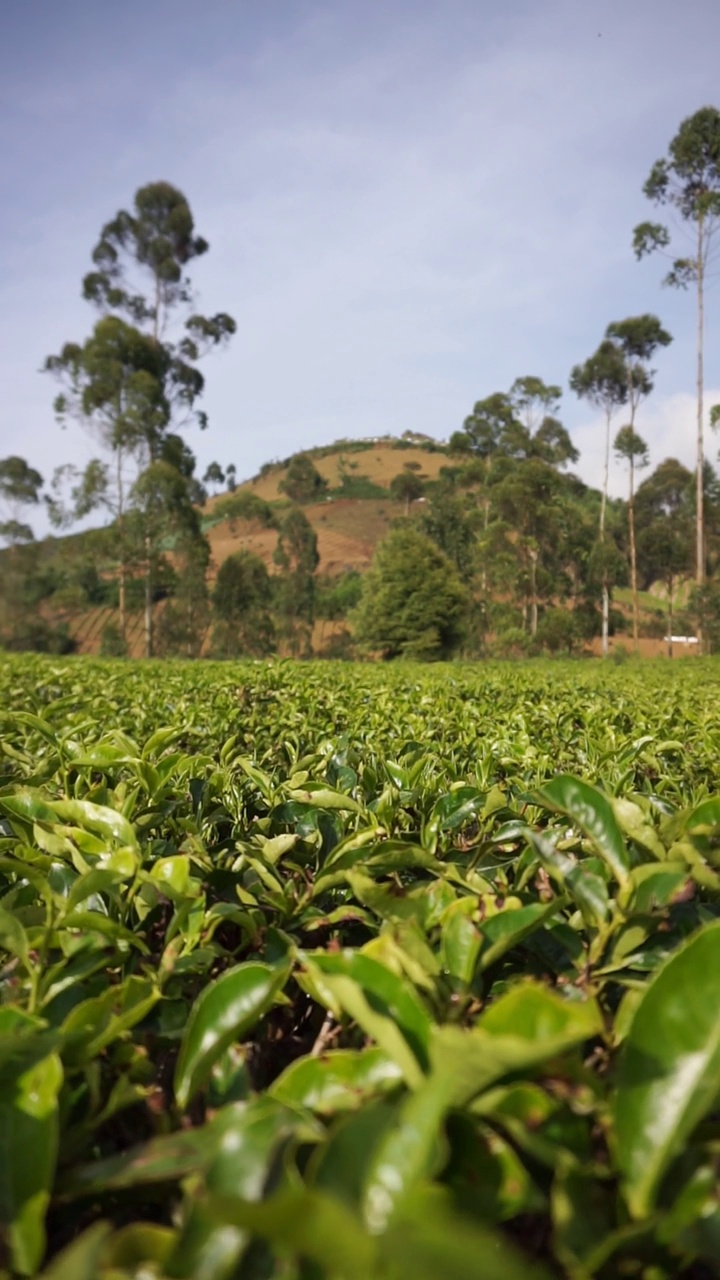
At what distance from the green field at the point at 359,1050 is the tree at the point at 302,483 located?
7851 cm

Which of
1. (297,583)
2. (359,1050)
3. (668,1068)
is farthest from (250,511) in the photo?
(668,1068)

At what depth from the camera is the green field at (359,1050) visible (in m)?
0.45

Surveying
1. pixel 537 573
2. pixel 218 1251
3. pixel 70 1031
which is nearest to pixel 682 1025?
pixel 218 1251

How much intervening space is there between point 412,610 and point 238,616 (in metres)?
8.94

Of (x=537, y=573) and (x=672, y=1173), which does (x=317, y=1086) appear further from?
(x=537, y=573)

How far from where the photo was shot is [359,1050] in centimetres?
75

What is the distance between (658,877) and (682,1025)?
0.27 m

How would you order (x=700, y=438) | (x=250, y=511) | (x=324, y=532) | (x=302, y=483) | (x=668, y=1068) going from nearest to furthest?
(x=668, y=1068) → (x=700, y=438) → (x=250, y=511) → (x=324, y=532) → (x=302, y=483)

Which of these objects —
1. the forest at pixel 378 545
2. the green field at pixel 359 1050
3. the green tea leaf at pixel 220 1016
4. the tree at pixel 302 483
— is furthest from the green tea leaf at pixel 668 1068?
the tree at pixel 302 483

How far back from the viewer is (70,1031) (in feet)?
2.15

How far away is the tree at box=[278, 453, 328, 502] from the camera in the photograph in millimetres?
78125

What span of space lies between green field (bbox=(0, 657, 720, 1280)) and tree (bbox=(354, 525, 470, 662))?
87.9ft

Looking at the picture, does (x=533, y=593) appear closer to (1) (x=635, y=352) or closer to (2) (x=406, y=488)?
(1) (x=635, y=352)

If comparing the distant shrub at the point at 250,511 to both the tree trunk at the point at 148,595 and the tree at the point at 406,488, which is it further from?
the tree trunk at the point at 148,595
